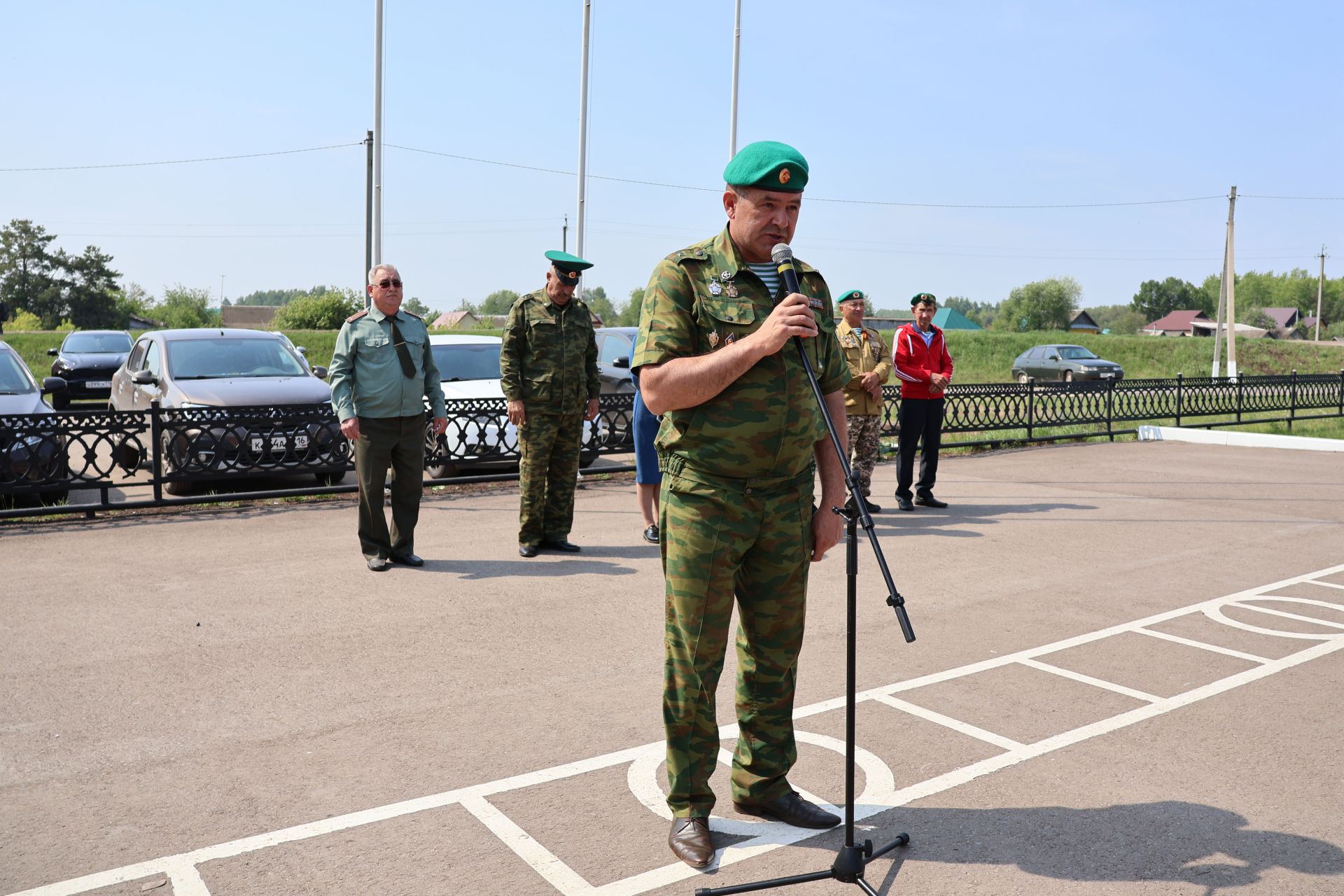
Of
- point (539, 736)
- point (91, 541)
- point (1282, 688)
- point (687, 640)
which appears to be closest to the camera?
point (687, 640)

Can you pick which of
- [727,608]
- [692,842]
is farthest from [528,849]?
[727,608]

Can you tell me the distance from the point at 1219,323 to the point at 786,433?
1542 inches

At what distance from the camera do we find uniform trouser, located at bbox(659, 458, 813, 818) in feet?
10.9

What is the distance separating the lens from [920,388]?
10016 millimetres

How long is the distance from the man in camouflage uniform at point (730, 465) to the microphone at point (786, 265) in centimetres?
6

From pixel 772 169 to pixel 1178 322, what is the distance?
406 feet

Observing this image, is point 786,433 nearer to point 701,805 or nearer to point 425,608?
point 701,805

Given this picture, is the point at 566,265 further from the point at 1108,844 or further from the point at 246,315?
the point at 246,315

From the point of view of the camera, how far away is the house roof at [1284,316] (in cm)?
11331

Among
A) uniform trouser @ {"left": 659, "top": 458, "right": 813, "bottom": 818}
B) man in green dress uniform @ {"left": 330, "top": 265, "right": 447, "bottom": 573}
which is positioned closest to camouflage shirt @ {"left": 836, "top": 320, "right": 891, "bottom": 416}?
man in green dress uniform @ {"left": 330, "top": 265, "right": 447, "bottom": 573}

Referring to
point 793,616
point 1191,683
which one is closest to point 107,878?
point 793,616

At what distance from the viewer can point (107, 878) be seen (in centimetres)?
318

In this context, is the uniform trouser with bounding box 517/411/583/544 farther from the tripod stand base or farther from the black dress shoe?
the tripod stand base

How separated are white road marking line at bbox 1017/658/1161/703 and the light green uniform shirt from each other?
4.19m
